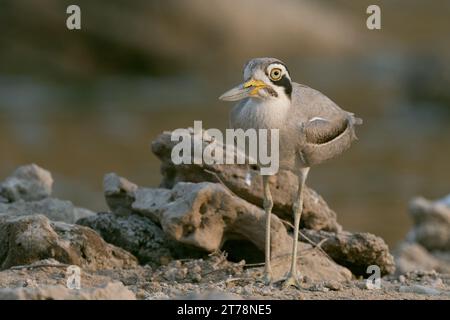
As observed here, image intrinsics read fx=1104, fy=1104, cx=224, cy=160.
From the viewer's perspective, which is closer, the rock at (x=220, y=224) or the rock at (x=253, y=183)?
the rock at (x=220, y=224)

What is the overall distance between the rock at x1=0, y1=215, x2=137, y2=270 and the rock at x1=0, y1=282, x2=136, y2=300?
1.47m

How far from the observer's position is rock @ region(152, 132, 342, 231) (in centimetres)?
726

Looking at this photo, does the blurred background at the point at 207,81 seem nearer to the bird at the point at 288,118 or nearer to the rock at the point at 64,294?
the bird at the point at 288,118

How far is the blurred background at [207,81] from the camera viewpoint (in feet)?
57.7

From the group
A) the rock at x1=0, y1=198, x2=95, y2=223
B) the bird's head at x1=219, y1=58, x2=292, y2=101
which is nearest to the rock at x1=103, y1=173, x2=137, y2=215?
the rock at x1=0, y1=198, x2=95, y2=223

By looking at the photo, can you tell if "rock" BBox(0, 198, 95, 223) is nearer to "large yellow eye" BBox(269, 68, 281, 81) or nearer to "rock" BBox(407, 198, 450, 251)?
"large yellow eye" BBox(269, 68, 281, 81)

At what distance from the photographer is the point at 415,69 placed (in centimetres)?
2578

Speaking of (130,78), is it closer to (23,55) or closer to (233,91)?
(23,55)

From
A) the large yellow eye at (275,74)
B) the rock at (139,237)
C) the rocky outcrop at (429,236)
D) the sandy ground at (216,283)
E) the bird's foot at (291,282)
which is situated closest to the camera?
the sandy ground at (216,283)

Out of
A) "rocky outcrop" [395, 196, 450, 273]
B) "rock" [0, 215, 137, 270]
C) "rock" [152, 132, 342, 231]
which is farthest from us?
"rocky outcrop" [395, 196, 450, 273]

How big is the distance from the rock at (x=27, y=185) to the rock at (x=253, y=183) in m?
0.93

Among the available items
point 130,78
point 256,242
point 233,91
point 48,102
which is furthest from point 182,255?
point 130,78

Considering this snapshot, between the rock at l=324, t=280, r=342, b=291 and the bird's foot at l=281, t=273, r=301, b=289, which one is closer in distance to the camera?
the rock at l=324, t=280, r=342, b=291

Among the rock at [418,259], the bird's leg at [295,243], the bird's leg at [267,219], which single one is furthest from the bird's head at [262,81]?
the rock at [418,259]
